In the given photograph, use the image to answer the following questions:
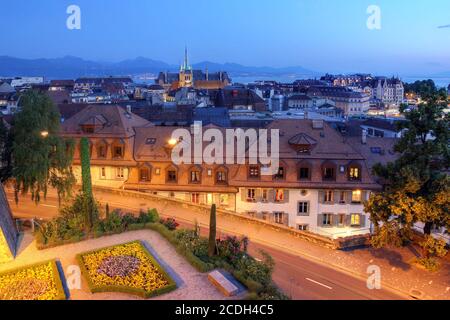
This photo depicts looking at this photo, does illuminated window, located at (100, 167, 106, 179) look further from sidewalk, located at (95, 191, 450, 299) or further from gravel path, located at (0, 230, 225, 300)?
gravel path, located at (0, 230, 225, 300)

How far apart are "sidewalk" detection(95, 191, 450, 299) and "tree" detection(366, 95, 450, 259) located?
1735 millimetres

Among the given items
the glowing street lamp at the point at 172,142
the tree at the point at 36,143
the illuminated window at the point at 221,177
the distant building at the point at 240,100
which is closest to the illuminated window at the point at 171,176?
the glowing street lamp at the point at 172,142

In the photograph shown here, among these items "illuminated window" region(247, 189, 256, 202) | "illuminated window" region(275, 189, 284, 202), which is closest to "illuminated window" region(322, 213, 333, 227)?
"illuminated window" region(275, 189, 284, 202)

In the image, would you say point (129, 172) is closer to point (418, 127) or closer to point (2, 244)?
point (2, 244)

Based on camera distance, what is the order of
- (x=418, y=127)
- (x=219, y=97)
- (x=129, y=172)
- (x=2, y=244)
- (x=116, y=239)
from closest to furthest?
(x=2, y=244)
(x=418, y=127)
(x=116, y=239)
(x=129, y=172)
(x=219, y=97)

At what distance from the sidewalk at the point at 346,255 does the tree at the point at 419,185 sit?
1.73 m

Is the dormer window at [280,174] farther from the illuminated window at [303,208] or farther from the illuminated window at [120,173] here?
the illuminated window at [120,173]

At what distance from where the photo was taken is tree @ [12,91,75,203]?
34.8m

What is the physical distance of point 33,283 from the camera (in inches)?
978

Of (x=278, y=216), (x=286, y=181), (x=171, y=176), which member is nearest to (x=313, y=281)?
(x=278, y=216)

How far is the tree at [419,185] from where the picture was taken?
2850 centimetres

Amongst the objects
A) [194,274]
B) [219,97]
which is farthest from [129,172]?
[219,97]

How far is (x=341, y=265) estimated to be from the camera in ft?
103
